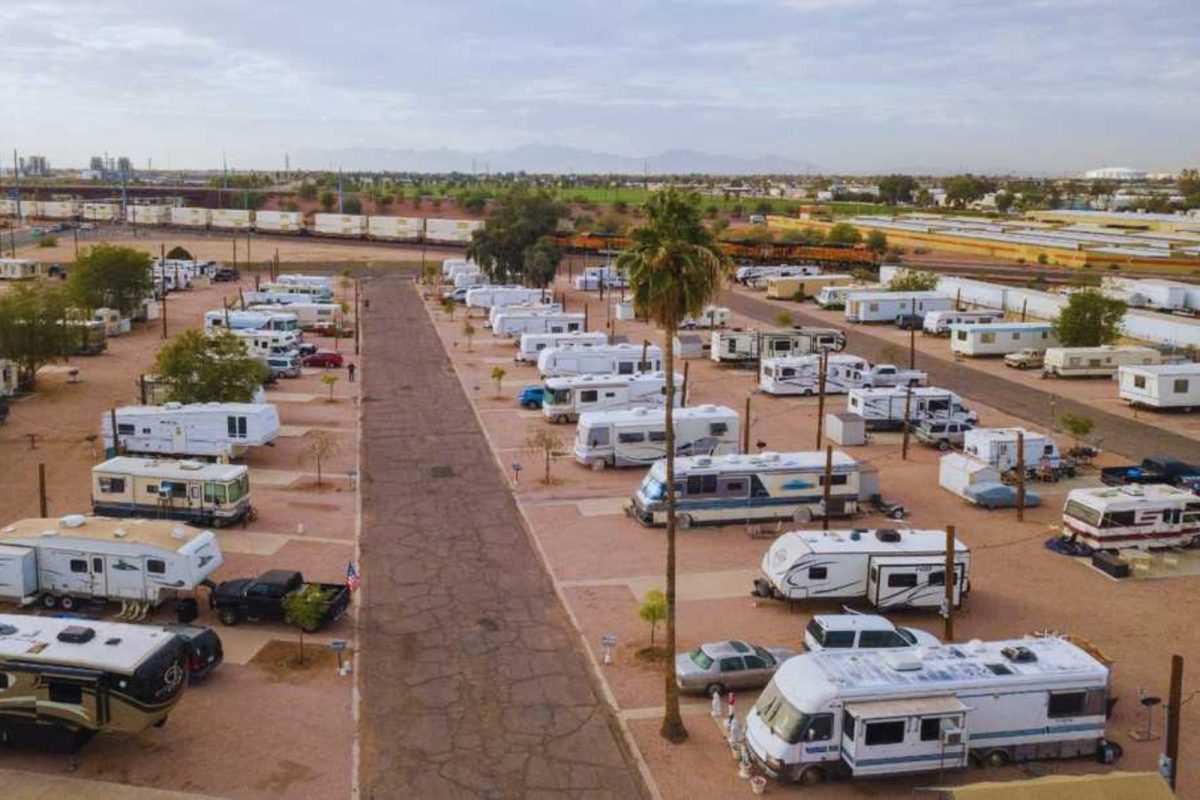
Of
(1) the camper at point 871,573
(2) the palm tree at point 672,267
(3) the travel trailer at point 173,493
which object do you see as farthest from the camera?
(3) the travel trailer at point 173,493

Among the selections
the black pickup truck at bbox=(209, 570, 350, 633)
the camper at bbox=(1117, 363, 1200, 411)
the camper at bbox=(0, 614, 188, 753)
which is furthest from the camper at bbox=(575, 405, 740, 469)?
the camper at bbox=(1117, 363, 1200, 411)

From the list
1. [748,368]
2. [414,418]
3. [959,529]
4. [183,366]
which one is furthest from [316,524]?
[748,368]

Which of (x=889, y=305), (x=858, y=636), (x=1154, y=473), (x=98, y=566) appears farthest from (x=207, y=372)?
(x=889, y=305)

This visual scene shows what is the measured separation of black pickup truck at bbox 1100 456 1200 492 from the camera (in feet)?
100

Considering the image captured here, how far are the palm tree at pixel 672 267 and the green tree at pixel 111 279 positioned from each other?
46.5 metres

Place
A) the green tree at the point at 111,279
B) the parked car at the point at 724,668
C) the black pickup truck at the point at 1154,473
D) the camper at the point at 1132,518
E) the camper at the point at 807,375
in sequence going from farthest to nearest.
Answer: the green tree at the point at 111,279 → the camper at the point at 807,375 → the black pickup truck at the point at 1154,473 → the camper at the point at 1132,518 → the parked car at the point at 724,668

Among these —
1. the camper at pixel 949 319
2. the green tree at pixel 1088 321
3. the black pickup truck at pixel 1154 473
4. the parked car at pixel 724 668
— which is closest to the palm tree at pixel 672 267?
the parked car at pixel 724 668

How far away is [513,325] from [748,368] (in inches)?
563

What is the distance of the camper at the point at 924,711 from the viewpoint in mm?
15422

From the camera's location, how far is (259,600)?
822 inches

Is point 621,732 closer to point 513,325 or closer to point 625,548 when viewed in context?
point 625,548

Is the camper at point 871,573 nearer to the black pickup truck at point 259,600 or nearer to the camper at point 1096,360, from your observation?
the black pickup truck at point 259,600

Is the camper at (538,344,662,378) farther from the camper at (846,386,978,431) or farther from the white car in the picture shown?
the white car

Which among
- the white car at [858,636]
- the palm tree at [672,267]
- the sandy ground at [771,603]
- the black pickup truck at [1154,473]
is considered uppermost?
the palm tree at [672,267]
